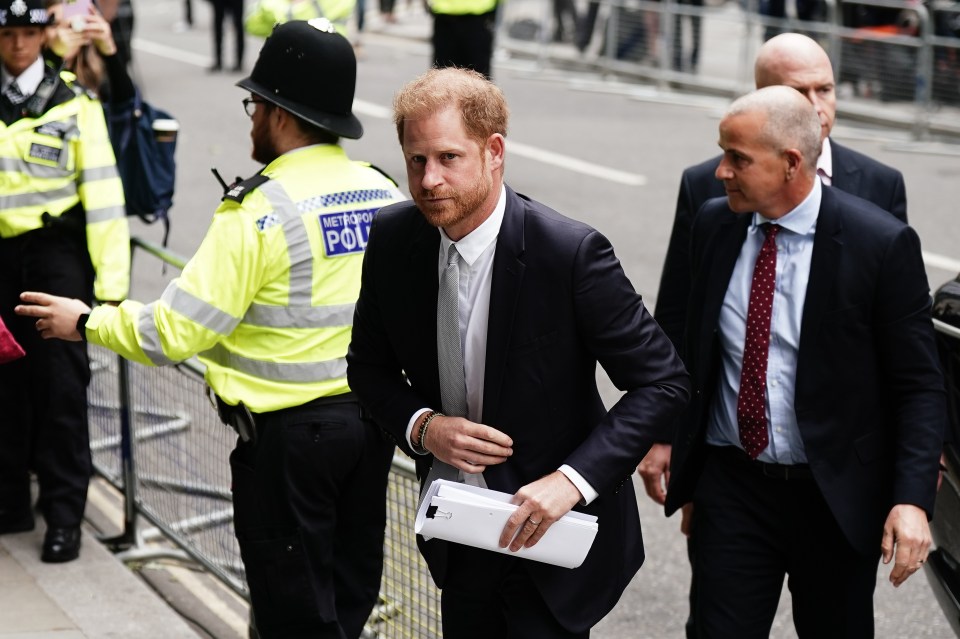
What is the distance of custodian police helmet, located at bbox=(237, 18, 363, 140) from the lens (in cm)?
406

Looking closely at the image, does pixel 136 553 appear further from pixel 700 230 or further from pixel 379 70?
pixel 379 70

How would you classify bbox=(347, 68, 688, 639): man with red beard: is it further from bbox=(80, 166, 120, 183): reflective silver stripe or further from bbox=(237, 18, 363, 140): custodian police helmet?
bbox=(80, 166, 120, 183): reflective silver stripe

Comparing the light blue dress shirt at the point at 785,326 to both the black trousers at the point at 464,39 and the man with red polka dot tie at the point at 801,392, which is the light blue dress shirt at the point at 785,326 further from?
the black trousers at the point at 464,39

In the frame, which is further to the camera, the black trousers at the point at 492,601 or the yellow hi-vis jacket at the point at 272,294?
the yellow hi-vis jacket at the point at 272,294

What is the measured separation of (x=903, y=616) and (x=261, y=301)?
9.27ft

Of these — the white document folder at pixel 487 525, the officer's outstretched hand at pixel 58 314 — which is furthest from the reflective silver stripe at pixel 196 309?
the white document folder at pixel 487 525

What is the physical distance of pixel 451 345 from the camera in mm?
3289

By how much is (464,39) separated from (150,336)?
8384 millimetres

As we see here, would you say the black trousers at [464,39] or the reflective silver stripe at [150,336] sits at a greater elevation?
the black trousers at [464,39]

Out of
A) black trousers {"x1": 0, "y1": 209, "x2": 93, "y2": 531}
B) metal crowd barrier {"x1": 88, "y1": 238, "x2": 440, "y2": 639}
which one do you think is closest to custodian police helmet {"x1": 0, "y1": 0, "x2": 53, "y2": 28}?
black trousers {"x1": 0, "y1": 209, "x2": 93, "y2": 531}

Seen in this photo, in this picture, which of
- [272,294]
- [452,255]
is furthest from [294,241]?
[452,255]

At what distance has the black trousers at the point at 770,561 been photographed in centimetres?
384

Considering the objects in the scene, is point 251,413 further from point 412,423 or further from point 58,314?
point 412,423

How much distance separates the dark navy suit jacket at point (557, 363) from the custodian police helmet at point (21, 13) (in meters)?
2.56
